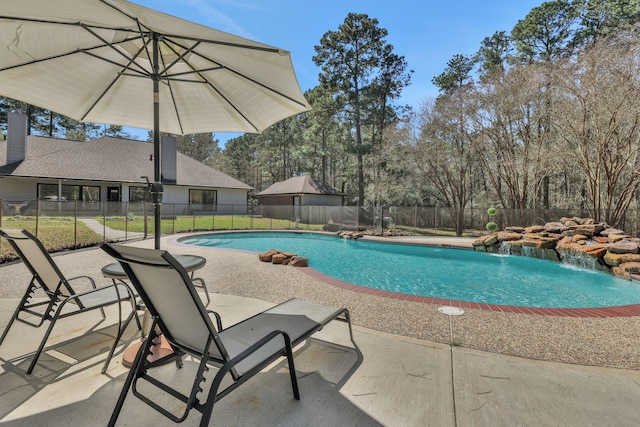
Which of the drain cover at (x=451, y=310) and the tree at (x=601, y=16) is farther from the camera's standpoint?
the tree at (x=601, y=16)

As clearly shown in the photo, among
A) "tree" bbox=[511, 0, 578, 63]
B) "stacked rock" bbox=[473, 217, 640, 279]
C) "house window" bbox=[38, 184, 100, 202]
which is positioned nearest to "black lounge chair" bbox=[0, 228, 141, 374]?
"stacked rock" bbox=[473, 217, 640, 279]

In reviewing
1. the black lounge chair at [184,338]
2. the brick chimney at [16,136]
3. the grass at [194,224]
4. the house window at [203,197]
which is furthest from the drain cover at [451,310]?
the brick chimney at [16,136]

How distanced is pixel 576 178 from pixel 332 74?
672 inches

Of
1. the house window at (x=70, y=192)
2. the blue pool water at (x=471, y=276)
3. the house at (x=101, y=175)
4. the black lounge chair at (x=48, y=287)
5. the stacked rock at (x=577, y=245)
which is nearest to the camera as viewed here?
the black lounge chair at (x=48, y=287)

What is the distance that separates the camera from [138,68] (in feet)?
11.4

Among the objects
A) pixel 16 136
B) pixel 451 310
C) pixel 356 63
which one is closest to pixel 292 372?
pixel 451 310

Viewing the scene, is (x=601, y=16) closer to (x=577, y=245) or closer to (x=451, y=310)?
(x=577, y=245)

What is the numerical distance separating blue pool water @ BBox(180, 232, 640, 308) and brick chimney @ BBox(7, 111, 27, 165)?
55.6ft

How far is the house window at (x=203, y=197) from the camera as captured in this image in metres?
24.0

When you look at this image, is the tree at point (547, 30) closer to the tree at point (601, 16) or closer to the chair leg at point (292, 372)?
the tree at point (601, 16)

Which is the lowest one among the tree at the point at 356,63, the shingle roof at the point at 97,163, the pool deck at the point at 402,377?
the pool deck at the point at 402,377

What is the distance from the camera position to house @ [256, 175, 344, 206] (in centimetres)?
2588

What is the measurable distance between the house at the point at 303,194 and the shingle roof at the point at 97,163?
321cm

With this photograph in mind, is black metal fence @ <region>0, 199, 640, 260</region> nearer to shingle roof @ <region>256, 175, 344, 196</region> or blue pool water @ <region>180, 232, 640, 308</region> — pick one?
shingle roof @ <region>256, 175, 344, 196</region>
